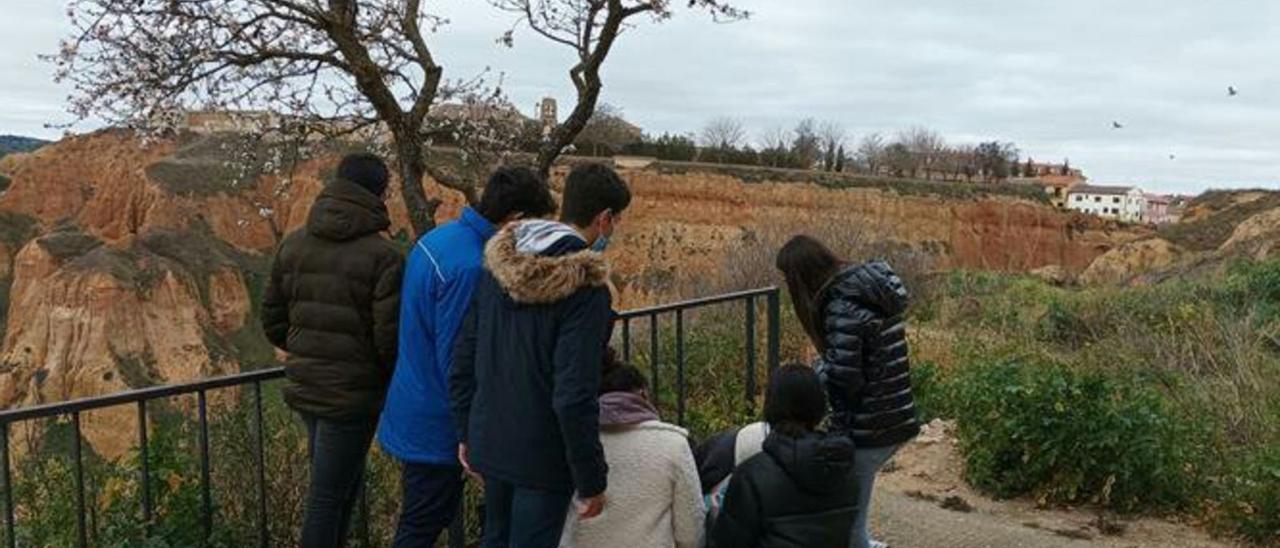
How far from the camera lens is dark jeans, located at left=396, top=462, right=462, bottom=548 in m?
3.93

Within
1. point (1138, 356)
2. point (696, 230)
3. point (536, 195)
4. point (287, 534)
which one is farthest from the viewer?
point (696, 230)

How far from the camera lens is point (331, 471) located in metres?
4.11

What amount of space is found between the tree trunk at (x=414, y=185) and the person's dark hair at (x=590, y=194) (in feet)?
12.7

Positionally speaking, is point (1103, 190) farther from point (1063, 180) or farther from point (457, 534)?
point (457, 534)

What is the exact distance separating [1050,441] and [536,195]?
4.06 metres

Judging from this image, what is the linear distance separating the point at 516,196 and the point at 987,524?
379 centimetres

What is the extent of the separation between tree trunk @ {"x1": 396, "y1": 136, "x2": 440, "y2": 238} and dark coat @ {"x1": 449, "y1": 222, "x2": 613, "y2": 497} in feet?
12.5

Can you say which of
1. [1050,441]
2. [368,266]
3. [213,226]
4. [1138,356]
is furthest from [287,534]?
[213,226]

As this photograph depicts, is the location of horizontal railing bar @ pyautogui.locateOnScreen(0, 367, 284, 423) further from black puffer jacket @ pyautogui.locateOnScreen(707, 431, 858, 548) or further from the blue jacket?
black puffer jacket @ pyautogui.locateOnScreen(707, 431, 858, 548)

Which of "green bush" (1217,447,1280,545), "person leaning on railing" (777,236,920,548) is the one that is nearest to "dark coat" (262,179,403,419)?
"person leaning on railing" (777,236,920,548)

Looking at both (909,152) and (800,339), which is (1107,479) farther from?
(909,152)

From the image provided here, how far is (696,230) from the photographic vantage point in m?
47.0

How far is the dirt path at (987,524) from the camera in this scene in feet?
19.2

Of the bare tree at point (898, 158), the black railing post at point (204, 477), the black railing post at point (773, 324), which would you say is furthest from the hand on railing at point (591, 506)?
the bare tree at point (898, 158)
